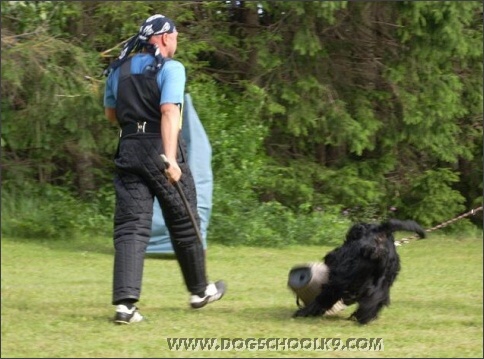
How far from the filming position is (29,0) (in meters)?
11.0

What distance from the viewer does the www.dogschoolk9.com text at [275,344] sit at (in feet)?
17.1

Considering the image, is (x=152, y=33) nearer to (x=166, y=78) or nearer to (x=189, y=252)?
(x=166, y=78)

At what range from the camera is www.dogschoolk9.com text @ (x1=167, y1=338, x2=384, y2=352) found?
5227 mm

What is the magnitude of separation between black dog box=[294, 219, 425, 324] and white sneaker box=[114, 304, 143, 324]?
1.17 meters

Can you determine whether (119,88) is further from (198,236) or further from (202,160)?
(202,160)

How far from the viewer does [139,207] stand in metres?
5.99

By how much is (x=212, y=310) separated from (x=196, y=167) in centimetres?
301

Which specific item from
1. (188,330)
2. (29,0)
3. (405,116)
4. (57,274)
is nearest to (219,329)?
(188,330)

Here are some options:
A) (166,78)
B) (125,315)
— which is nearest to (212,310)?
(125,315)

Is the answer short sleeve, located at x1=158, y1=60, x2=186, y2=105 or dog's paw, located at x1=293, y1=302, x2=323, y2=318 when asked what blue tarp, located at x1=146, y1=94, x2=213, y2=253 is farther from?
short sleeve, located at x1=158, y1=60, x2=186, y2=105

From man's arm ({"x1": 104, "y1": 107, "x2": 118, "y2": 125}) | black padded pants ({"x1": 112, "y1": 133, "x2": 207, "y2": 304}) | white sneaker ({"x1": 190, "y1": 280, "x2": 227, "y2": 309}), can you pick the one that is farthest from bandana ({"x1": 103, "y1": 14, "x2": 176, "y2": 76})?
white sneaker ({"x1": 190, "y1": 280, "x2": 227, "y2": 309})

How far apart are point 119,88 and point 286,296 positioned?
2.16 m

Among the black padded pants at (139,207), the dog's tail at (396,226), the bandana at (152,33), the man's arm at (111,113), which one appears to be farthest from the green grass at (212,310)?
the bandana at (152,33)

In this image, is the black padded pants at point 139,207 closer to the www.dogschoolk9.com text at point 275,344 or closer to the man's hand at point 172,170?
the man's hand at point 172,170
